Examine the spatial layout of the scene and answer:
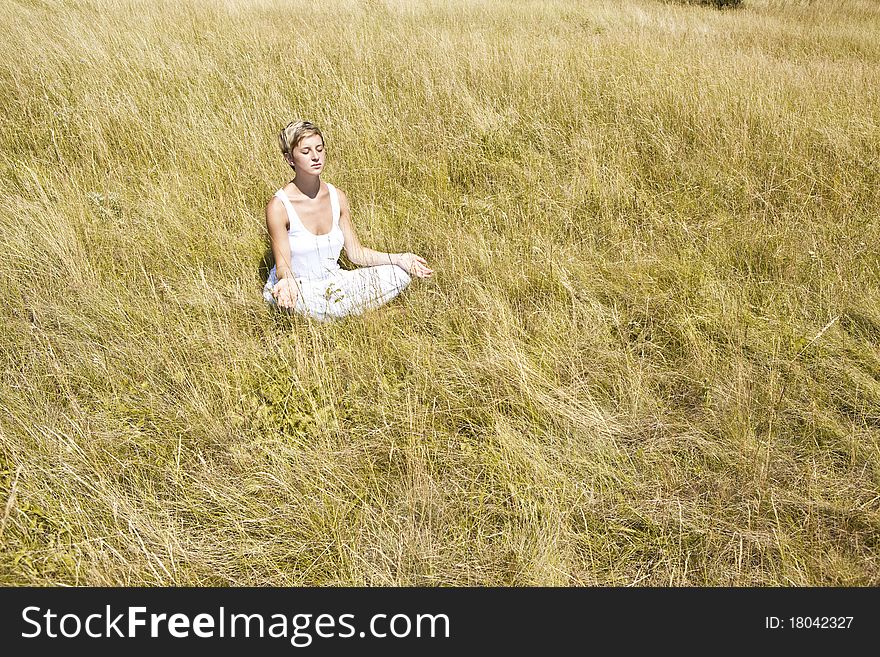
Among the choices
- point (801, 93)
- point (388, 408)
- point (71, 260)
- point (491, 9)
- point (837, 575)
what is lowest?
point (837, 575)

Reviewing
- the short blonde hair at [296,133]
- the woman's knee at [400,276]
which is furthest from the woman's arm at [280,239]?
the woman's knee at [400,276]

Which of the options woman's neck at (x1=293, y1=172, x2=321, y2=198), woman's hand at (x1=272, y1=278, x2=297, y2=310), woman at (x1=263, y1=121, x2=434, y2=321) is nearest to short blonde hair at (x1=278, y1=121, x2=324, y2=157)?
woman at (x1=263, y1=121, x2=434, y2=321)

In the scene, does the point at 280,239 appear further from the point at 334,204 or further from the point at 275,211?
the point at 334,204

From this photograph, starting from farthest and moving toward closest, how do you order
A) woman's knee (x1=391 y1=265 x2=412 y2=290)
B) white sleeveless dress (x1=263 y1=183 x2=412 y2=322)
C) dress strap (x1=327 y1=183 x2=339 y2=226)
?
dress strap (x1=327 y1=183 x2=339 y2=226) < woman's knee (x1=391 y1=265 x2=412 y2=290) < white sleeveless dress (x1=263 y1=183 x2=412 y2=322)

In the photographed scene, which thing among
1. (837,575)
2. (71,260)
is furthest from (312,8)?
(837,575)

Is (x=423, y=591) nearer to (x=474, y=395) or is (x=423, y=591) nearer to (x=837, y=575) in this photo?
(x=474, y=395)

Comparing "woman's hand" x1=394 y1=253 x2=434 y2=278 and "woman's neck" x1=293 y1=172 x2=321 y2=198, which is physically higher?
"woman's neck" x1=293 y1=172 x2=321 y2=198

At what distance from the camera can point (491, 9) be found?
984 cm

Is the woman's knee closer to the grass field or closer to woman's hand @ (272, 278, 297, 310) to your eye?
the grass field

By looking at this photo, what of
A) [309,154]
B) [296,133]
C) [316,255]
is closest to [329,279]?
[316,255]

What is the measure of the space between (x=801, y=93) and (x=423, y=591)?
585 cm

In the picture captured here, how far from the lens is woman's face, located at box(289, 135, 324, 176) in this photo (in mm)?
3068

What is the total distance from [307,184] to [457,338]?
1249 millimetres

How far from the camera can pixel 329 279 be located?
3.27 meters
